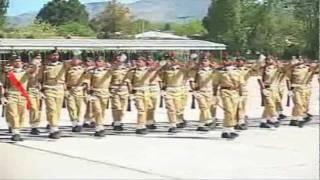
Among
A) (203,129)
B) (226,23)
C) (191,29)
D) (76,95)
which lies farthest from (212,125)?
(226,23)

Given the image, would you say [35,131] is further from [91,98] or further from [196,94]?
[196,94]

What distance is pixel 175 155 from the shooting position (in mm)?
5238

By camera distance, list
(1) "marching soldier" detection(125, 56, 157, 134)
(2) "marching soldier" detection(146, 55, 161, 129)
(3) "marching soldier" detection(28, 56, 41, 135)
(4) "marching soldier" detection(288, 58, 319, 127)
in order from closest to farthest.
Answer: (4) "marching soldier" detection(288, 58, 319, 127)
(3) "marching soldier" detection(28, 56, 41, 135)
(1) "marching soldier" detection(125, 56, 157, 134)
(2) "marching soldier" detection(146, 55, 161, 129)

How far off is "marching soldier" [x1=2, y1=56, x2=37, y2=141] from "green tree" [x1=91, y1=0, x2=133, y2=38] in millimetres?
2352

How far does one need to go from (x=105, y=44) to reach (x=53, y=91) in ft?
8.53

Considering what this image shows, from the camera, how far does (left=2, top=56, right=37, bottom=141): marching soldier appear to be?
748 cm

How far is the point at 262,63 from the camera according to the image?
4.85m

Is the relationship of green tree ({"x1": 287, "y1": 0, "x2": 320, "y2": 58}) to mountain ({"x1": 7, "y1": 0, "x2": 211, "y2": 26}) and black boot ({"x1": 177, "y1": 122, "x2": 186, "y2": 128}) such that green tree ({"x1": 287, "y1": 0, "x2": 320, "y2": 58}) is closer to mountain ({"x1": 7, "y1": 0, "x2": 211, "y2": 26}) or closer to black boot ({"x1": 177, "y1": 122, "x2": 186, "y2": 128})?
mountain ({"x1": 7, "y1": 0, "x2": 211, "y2": 26})

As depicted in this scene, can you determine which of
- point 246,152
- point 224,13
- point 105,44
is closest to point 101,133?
point 105,44

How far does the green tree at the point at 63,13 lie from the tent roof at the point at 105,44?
0.14 metres

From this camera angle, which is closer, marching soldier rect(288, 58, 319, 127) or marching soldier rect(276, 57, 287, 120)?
marching soldier rect(288, 58, 319, 127)

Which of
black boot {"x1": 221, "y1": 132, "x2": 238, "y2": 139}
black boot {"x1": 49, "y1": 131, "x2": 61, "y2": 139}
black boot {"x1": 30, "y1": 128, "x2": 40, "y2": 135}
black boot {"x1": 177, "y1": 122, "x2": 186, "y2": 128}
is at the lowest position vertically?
black boot {"x1": 30, "y1": 128, "x2": 40, "y2": 135}

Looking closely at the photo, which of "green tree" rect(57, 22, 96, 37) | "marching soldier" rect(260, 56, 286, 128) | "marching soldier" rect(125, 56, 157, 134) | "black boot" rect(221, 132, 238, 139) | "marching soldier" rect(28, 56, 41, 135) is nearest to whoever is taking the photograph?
"green tree" rect(57, 22, 96, 37)

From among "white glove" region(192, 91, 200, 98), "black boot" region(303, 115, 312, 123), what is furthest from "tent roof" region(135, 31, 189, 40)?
"white glove" region(192, 91, 200, 98)
